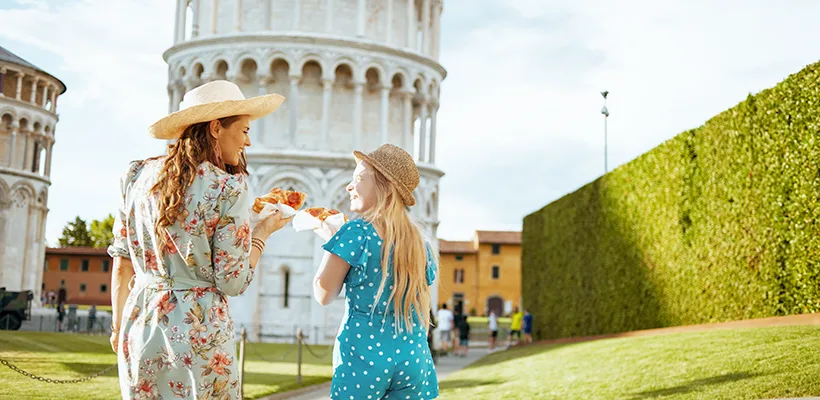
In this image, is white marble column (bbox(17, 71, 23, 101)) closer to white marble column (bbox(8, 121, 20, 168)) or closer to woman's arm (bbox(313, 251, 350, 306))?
white marble column (bbox(8, 121, 20, 168))

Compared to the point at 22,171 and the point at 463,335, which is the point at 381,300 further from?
the point at 22,171

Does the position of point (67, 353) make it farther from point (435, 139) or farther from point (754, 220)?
point (435, 139)

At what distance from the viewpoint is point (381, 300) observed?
446 centimetres

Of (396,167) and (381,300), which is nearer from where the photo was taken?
(381,300)

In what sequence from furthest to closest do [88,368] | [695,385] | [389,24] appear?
[389,24] → [88,368] → [695,385]

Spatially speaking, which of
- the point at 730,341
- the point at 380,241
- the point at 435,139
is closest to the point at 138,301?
the point at 380,241

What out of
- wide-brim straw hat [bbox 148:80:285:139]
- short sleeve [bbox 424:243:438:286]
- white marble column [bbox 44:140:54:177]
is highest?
white marble column [bbox 44:140:54:177]

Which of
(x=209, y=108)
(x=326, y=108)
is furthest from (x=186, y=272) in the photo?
(x=326, y=108)

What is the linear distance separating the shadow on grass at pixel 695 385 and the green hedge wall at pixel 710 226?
3.01m

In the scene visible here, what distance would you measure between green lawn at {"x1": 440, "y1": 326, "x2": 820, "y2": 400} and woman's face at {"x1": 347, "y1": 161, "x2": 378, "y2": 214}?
21.4 ft

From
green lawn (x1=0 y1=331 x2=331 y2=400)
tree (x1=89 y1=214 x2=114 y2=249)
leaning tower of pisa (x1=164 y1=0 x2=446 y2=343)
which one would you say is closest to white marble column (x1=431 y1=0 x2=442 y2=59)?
leaning tower of pisa (x1=164 y1=0 x2=446 y2=343)

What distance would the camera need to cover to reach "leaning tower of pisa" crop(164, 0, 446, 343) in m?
36.8

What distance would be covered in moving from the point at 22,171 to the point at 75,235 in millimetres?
41210

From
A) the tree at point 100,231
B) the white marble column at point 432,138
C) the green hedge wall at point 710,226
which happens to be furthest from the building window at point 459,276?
the green hedge wall at point 710,226
